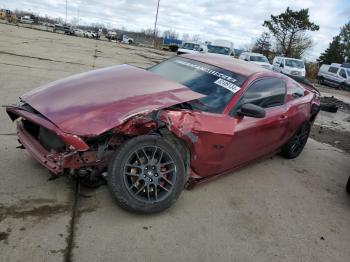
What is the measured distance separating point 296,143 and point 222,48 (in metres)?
21.2

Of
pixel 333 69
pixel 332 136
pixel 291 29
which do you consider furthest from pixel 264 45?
pixel 332 136

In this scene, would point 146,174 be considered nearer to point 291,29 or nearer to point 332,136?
point 332,136

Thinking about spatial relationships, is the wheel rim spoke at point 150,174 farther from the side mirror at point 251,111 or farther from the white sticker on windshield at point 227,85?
the white sticker on windshield at point 227,85

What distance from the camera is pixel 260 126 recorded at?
166 inches

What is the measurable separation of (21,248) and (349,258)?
2.89m

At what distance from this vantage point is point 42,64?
→ 11.3 m

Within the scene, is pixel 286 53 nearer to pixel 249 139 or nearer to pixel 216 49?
pixel 216 49

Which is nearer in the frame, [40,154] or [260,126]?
[40,154]

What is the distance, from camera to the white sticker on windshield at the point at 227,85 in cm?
402

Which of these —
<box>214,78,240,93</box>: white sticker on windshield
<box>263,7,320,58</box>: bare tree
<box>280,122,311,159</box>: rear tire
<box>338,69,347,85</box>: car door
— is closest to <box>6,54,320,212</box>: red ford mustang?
<box>214,78,240,93</box>: white sticker on windshield

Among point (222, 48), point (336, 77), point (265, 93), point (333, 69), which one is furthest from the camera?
point (333, 69)

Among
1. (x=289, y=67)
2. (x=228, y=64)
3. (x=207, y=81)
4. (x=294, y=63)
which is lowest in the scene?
(x=289, y=67)

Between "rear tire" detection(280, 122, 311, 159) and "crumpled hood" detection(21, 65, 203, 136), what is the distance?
245 cm

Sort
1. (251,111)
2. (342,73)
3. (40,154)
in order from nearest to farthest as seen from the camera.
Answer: (40,154) → (251,111) → (342,73)
